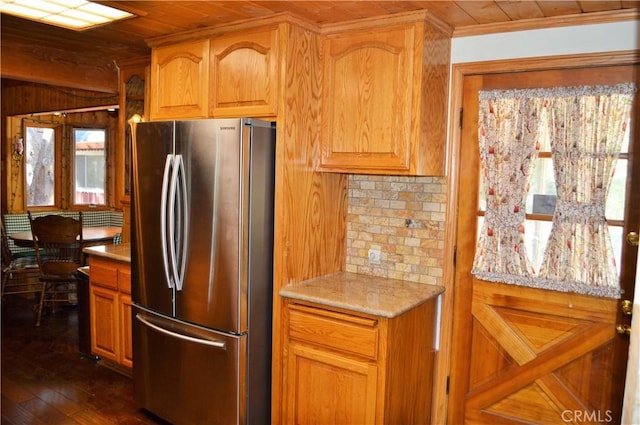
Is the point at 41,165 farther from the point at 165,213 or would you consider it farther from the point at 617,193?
the point at 617,193

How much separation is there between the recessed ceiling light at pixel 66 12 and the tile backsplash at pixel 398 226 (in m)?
1.60

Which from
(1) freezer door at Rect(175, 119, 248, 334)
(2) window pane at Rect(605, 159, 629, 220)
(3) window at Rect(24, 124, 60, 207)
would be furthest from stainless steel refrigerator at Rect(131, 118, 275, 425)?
(3) window at Rect(24, 124, 60, 207)

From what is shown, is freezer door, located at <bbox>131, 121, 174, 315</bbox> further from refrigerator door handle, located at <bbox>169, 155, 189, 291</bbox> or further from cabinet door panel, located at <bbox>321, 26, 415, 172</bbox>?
cabinet door panel, located at <bbox>321, 26, 415, 172</bbox>

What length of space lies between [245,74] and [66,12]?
0.95m

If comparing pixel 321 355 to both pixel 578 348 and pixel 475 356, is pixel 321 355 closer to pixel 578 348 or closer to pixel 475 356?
pixel 475 356

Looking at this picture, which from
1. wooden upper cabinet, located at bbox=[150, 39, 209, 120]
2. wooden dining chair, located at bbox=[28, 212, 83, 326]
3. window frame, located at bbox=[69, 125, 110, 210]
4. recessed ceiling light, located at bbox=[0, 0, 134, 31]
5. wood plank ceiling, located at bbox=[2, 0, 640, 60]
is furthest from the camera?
window frame, located at bbox=[69, 125, 110, 210]

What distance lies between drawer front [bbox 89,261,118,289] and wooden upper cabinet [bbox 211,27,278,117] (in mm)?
1483

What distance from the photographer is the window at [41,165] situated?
689cm

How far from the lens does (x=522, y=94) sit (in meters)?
2.69

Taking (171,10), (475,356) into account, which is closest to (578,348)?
(475,356)

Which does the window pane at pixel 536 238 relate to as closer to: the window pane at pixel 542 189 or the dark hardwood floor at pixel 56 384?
the window pane at pixel 542 189

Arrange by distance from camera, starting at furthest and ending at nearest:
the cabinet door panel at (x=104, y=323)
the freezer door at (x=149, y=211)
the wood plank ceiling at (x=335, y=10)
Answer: the cabinet door panel at (x=104, y=323) → the freezer door at (x=149, y=211) → the wood plank ceiling at (x=335, y=10)

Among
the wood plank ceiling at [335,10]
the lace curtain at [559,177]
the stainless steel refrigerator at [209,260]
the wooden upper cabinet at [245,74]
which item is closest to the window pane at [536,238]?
the lace curtain at [559,177]

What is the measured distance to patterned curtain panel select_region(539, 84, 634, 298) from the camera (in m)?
2.48
